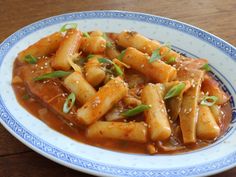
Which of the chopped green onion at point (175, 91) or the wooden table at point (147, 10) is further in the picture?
the wooden table at point (147, 10)

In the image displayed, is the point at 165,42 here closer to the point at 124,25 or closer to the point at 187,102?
the point at 124,25

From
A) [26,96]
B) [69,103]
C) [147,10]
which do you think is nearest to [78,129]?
[69,103]

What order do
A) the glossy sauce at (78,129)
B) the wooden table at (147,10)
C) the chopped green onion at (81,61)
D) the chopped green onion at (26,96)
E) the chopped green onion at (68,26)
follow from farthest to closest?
the wooden table at (147,10)
the chopped green onion at (68,26)
the chopped green onion at (81,61)
the chopped green onion at (26,96)
the glossy sauce at (78,129)

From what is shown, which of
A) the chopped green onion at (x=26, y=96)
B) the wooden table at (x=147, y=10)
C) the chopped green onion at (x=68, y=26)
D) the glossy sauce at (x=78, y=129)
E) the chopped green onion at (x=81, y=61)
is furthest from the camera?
the wooden table at (x=147, y=10)

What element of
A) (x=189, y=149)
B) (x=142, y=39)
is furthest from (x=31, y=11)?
(x=189, y=149)

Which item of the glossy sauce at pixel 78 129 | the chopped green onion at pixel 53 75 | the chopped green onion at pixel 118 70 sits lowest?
the glossy sauce at pixel 78 129

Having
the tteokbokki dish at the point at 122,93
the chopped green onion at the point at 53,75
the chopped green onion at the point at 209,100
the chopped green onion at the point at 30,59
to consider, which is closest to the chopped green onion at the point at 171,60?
the tteokbokki dish at the point at 122,93

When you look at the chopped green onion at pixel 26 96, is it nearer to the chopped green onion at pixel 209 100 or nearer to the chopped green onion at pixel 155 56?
the chopped green onion at pixel 155 56

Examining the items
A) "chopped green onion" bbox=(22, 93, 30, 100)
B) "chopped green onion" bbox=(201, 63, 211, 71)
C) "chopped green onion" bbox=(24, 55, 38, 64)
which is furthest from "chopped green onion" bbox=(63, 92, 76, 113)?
"chopped green onion" bbox=(201, 63, 211, 71)

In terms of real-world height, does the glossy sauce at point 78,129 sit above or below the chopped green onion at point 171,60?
below
